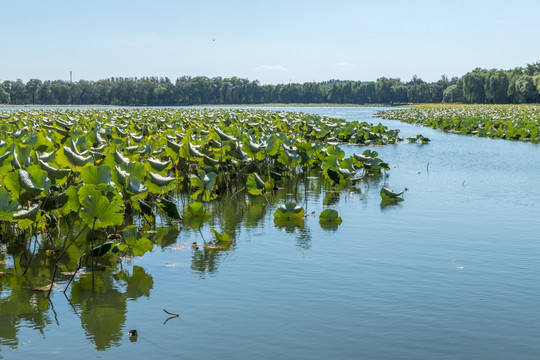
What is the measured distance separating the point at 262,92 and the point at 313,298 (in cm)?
14275

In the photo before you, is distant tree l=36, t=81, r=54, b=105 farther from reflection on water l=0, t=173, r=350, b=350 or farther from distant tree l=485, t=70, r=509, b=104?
reflection on water l=0, t=173, r=350, b=350

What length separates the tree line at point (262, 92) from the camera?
93750 mm

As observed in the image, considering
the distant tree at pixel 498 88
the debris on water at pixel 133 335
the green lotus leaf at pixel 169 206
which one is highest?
the distant tree at pixel 498 88

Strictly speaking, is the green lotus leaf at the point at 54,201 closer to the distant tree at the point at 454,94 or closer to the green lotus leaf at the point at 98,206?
the green lotus leaf at the point at 98,206

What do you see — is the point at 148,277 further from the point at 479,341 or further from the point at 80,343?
the point at 479,341

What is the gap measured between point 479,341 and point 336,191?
24.4ft

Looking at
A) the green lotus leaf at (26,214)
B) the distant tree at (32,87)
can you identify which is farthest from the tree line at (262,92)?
the green lotus leaf at (26,214)

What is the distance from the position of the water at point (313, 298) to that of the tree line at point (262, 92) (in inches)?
3196

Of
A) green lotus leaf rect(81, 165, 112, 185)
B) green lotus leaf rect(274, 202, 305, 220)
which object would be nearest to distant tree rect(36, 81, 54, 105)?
green lotus leaf rect(274, 202, 305, 220)

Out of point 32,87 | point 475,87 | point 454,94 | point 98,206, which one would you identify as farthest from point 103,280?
point 32,87

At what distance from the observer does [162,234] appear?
25.6 ft

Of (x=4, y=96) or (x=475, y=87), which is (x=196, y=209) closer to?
(x=475, y=87)

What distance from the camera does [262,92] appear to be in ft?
479

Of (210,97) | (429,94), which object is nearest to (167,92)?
A: (210,97)
